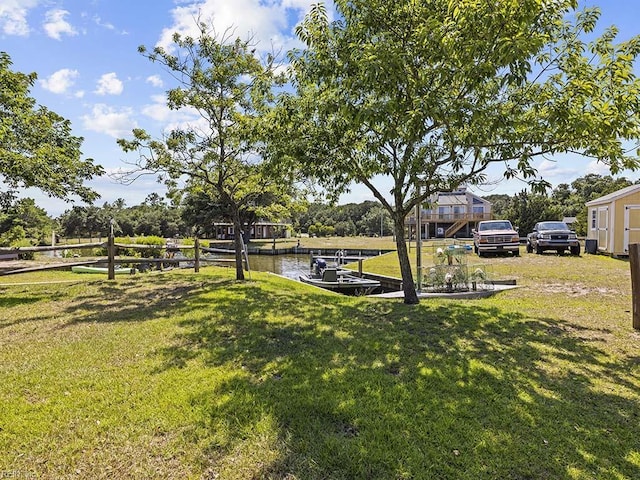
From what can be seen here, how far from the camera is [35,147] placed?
26.5ft

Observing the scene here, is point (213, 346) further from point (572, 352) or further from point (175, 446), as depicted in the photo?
point (572, 352)

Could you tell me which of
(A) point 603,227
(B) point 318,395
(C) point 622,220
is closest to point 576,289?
(B) point 318,395

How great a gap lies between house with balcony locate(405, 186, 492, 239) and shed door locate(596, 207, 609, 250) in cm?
2637

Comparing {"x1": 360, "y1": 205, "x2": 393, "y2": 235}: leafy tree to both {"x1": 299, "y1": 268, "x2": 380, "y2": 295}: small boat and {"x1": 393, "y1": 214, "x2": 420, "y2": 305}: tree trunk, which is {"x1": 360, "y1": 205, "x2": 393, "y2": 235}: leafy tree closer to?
{"x1": 299, "y1": 268, "x2": 380, "y2": 295}: small boat

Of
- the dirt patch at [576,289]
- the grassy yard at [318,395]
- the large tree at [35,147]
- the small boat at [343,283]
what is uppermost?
the large tree at [35,147]

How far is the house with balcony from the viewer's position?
153ft

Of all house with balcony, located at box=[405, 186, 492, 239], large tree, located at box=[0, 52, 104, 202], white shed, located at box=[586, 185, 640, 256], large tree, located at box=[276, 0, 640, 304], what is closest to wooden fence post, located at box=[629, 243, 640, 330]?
large tree, located at box=[276, 0, 640, 304]

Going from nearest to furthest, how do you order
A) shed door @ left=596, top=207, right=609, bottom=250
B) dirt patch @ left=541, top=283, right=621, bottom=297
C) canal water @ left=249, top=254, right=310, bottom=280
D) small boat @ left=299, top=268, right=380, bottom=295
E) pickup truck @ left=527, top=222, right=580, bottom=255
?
dirt patch @ left=541, top=283, right=621, bottom=297 < small boat @ left=299, top=268, right=380, bottom=295 < shed door @ left=596, top=207, right=609, bottom=250 < pickup truck @ left=527, top=222, right=580, bottom=255 < canal water @ left=249, top=254, right=310, bottom=280

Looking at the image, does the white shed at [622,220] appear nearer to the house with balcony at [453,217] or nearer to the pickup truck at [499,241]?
the pickup truck at [499,241]

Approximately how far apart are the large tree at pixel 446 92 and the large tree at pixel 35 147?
507 cm

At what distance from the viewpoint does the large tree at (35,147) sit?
7.38 meters

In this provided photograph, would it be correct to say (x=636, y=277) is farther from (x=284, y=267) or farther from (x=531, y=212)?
(x=531, y=212)

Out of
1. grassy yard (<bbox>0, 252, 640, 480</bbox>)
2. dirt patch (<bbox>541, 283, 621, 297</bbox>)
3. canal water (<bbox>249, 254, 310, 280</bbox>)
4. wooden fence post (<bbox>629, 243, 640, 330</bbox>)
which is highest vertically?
wooden fence post (<bbox>629, 243, 640, 330</bbox>)

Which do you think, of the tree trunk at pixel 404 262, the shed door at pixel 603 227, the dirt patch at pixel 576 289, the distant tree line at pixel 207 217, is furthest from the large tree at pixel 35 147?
the shed door at pixel 603 227
